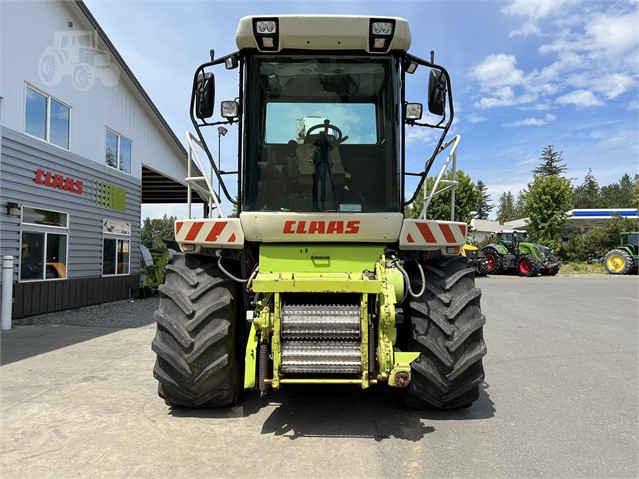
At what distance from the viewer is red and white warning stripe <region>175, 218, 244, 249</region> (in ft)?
13.2

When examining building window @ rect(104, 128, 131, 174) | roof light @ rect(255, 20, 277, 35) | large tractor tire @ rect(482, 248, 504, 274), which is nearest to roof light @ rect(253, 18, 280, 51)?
roof light @ rect(255, 20, 277, 35)

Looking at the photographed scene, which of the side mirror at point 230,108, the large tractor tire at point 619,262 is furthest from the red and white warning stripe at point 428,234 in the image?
the large tractor tire at point 619,262

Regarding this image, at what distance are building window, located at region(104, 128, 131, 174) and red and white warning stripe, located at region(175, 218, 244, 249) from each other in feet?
34.8

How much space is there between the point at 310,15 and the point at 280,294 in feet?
7.47

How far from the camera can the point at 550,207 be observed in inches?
1489

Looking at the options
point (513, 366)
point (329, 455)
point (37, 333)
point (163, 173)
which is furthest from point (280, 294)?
point (163, 173)

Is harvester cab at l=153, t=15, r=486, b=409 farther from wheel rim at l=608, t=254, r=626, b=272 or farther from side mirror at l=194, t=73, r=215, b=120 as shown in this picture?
wheel rim at l=608, t=254, r=626, b=272

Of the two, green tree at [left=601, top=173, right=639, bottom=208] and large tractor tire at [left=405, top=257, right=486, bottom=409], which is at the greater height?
green tree at [left=601, top=173, right=639, bottom=208]

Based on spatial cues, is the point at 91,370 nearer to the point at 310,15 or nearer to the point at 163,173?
the point at 310,15

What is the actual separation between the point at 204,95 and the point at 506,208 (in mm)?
117930

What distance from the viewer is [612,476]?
307cm

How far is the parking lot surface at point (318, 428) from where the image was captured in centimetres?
316

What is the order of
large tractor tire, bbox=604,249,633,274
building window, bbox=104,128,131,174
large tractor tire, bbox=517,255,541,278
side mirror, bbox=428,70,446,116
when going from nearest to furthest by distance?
side mirror, bbox=428,70,446,116 → building window, bbox=104,128,131,174 → large tractor tire, bbox=517,255,541,278 → large tractor tire, bbox=604,249,633,274

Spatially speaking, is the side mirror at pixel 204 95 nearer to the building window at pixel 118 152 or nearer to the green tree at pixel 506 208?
the building window at pixel 118 152
